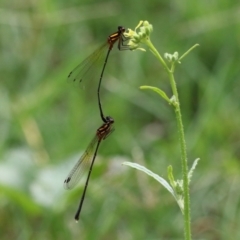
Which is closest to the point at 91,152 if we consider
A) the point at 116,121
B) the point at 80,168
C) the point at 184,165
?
the point at 80,168

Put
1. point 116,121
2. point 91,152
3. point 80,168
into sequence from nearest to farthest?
point 91,152 → point 80,168 → point 116,121

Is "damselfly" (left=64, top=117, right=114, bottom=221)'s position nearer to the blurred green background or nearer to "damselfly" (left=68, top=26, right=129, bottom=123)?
"damselfly" (left=68, top=26, right=129, bottom=123)

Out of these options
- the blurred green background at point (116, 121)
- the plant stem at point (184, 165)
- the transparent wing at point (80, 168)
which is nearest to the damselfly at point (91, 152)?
the transparent wing at point (80, 168)

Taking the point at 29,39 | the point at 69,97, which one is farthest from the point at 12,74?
the point at 69,97

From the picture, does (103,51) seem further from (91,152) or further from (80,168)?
(80,168)

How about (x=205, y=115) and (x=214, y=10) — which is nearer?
(x=205, y=115)

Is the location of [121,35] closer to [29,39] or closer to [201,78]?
[201,78]

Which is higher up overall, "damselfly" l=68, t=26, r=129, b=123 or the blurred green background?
the blurred green background

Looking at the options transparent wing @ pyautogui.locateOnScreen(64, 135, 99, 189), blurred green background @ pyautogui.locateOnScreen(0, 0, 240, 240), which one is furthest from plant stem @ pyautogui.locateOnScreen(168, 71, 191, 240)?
blurred green background @ pyautogui.locateOnScreen(0, 0, 240, 240)
